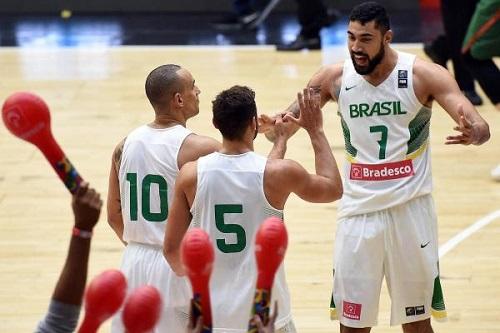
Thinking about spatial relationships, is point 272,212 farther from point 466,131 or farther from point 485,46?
point 485,46

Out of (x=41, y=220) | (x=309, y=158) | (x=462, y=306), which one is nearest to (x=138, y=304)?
(x=462, y=306)

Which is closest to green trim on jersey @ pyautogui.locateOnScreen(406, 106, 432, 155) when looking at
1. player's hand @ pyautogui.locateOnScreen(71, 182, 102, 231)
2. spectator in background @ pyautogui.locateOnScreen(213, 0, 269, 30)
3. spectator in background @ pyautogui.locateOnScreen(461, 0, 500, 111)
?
player's hand @ pyautogui.locateOnScreen(71, 182, 102, 231)

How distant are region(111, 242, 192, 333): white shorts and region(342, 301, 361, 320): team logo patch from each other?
79 centimetres

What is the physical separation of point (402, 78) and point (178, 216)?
1294 mm

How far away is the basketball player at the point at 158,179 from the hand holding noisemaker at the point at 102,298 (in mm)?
2328

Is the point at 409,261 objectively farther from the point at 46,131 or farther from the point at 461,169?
the point at 461,169

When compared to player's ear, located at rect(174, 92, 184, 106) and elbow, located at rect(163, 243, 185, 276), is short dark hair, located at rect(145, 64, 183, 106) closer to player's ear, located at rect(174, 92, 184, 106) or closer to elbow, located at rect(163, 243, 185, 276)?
player's ear, located at rect(174, 92, 184, 106)

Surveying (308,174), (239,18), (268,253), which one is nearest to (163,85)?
(308,174)

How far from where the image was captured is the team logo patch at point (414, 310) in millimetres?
5145

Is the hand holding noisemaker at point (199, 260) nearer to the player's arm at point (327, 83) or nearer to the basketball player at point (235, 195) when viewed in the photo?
the basketball player at point (235, 195)

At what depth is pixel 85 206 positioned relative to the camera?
2600mm

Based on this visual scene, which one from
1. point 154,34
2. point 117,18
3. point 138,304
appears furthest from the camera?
point 117,18

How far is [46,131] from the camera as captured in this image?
2.56 metres

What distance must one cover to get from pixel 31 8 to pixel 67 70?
3131 mm
